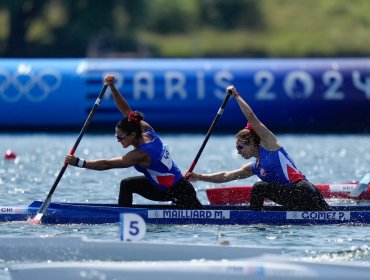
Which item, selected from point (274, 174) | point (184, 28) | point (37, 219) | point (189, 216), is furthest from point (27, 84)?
point (184, 28)

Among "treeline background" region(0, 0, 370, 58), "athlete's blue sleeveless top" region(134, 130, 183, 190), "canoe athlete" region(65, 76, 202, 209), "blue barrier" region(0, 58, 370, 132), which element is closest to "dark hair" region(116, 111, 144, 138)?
"canoe athlete" region(65, 76, 202, 209)

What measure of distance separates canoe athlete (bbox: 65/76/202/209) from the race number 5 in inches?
123

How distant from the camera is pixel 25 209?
691 inches

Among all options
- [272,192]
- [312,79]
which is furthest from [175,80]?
[272,192]

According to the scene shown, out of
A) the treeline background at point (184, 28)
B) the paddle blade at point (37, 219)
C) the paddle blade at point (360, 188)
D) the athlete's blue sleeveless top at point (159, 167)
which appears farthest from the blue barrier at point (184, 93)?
the paddle blade at point (37, 219)

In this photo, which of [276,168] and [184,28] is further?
[184,28]

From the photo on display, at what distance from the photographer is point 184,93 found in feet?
119

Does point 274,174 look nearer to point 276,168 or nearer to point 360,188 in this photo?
point 276,168

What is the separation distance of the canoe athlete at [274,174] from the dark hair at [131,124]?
144 centimetres

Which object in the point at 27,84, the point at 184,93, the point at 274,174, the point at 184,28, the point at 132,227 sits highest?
the point at 184,28

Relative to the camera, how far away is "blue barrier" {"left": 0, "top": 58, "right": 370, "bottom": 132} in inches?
1412

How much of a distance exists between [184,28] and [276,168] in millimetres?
48136

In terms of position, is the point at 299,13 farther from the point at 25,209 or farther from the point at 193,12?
the point at 25,209

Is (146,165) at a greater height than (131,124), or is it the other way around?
(131,124)
